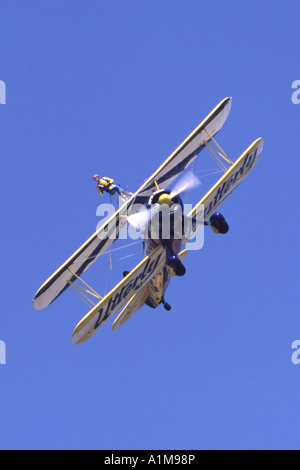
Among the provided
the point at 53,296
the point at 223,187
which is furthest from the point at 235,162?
Answer: the point at 53,296

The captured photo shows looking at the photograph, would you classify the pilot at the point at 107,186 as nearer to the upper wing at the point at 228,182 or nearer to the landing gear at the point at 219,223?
the upper wing at the point at 228,182

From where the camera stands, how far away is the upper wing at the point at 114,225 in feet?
144

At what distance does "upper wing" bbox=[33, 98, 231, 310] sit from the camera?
44031 millimetres

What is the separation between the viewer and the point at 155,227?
140 ft

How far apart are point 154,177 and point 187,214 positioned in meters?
2.20

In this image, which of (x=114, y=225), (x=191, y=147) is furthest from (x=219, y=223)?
(x=191, y=147)

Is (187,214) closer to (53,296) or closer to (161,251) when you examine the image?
(161,251)

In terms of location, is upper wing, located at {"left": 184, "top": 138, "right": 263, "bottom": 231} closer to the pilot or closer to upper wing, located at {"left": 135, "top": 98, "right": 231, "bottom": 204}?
upper wing, located at {"left": 135, "top": 98, "right": 231, "bottom": 204}

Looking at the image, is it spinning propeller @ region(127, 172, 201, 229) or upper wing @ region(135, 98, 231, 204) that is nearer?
spinning propeller @ region(127, 172, 201, 229)

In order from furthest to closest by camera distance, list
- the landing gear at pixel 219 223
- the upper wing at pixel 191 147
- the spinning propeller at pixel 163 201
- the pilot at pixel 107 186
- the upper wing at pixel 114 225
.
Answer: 1. the upper wing at pixel 191 147
2. the pilot at pixel 107 186
3. the upper wing at pixel 114 225
4. the landing gear at pixel 219 223
5. the spinning propeller at pixel 163 201

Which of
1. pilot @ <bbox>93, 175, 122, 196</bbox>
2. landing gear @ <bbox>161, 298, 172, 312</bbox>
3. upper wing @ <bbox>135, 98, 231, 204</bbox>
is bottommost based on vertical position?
landing gear @ <bbox>161, 298, 172, 312</bbox>

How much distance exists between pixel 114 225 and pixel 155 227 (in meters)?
1.81

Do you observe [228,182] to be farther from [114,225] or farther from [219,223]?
[114,225]

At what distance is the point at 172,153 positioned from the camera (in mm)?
45781
